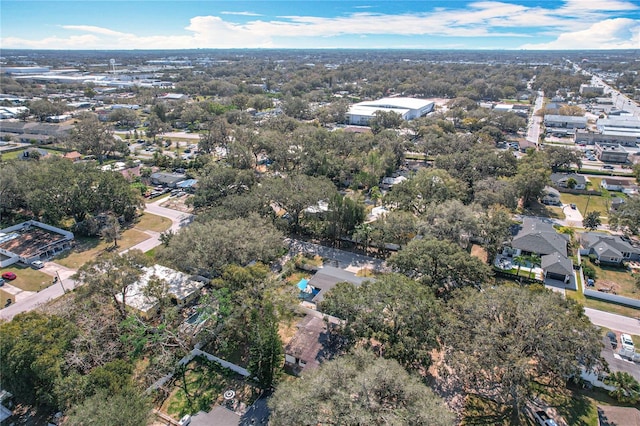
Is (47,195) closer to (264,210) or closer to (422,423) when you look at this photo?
(264,210)

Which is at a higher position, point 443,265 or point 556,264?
point 443,265

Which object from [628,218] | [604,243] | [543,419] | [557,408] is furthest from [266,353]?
[628,218]

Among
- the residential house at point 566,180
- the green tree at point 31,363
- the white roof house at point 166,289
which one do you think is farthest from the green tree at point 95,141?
the residential house at point 566,180

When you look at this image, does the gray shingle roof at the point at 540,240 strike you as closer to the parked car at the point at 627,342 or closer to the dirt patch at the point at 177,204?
the parked car at the point at 627,342

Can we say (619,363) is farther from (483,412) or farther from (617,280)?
(617,280)

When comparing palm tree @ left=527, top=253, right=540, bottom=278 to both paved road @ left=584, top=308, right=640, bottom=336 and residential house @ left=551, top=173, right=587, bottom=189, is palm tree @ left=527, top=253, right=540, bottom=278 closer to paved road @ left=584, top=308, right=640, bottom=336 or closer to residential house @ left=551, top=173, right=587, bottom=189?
paved road @ left=584, top=308, right=640, bottom=336

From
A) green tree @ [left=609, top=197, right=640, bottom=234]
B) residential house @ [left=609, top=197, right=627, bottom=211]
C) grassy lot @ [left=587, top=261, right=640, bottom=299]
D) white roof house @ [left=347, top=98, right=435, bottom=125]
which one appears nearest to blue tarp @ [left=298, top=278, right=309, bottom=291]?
grassy lot @ [left=587, top=261, right=640, bottom=299]
